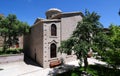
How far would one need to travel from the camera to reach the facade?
73.6 feet

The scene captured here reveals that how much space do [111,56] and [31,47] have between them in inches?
708

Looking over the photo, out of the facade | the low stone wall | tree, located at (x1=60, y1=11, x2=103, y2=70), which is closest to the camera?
tree, located at (x1=60, y1=11, x2=103, y2=70)

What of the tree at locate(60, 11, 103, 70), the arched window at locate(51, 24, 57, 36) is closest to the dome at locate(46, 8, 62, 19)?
the arched window at locate(51, 24, 57, 36)

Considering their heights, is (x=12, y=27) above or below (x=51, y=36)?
above

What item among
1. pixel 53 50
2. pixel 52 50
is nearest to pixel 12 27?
pixel 52 50

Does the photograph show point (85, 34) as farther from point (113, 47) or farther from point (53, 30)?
point (53, 30)

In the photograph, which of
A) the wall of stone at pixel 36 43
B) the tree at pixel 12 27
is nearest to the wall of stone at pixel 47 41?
the wall of stone at pixel 36 43

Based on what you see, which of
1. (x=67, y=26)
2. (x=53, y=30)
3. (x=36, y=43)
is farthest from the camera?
(x=36, y=43)

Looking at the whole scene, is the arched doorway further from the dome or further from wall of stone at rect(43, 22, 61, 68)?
the dome

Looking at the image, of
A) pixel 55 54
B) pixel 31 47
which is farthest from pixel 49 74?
pixel 31 47

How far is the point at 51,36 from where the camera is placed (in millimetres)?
23000

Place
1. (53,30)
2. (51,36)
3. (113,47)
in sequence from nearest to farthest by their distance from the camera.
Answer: (113,47) < (51,36) < (53,30)

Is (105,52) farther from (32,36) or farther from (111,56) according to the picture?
(32,36)

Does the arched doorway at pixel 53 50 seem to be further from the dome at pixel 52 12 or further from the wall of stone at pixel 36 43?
the dome at pixel 52 12
